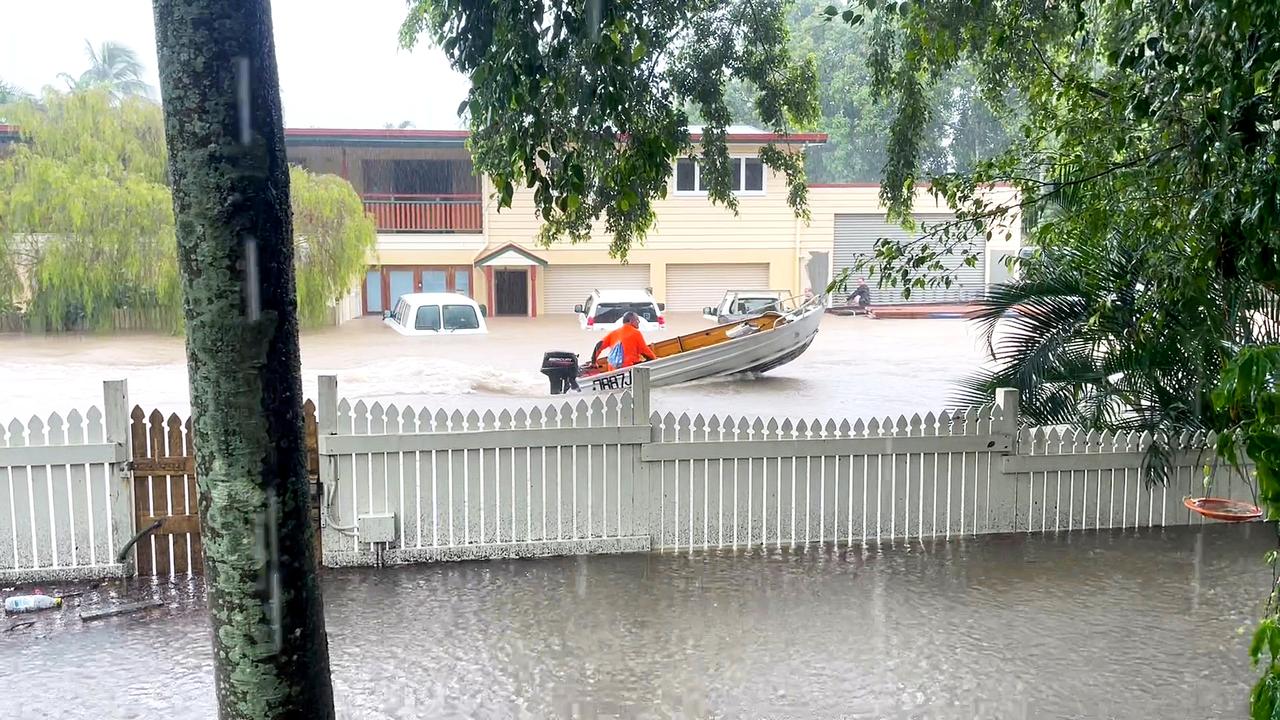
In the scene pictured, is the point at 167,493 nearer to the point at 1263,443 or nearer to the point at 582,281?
the point at 1263,443

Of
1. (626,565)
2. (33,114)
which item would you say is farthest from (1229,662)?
(33,114)

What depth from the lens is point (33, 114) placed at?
27.3 meters

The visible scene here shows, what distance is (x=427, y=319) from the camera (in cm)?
2783

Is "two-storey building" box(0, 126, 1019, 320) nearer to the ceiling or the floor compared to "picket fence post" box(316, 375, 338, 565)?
nearer to the ceiling

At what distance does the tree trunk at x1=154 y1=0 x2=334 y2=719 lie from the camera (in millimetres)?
2908

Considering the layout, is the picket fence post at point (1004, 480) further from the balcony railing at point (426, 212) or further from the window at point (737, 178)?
the balcony railing at point (426, 212)

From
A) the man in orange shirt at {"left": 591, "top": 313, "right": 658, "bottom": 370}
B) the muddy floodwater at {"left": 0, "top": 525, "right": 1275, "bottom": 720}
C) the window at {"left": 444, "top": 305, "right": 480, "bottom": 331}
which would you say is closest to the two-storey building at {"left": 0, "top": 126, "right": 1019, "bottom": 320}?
the window at {"left": 444, "top": 305, "right": 480, "bottom": 331}

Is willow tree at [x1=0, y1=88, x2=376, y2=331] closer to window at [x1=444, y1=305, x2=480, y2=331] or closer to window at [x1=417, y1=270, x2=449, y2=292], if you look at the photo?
window at [x1=444, y1=305, x2=480, y2=331]

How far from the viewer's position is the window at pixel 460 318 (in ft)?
89.0

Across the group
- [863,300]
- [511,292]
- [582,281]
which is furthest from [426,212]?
[863,300]

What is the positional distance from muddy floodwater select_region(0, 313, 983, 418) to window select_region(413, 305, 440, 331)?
1.07 feet

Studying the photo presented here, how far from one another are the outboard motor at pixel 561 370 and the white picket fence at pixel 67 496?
11.6 m

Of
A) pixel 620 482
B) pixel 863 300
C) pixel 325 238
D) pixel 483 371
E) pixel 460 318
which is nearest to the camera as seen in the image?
pixel 620 482

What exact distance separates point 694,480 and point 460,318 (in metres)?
20.5
